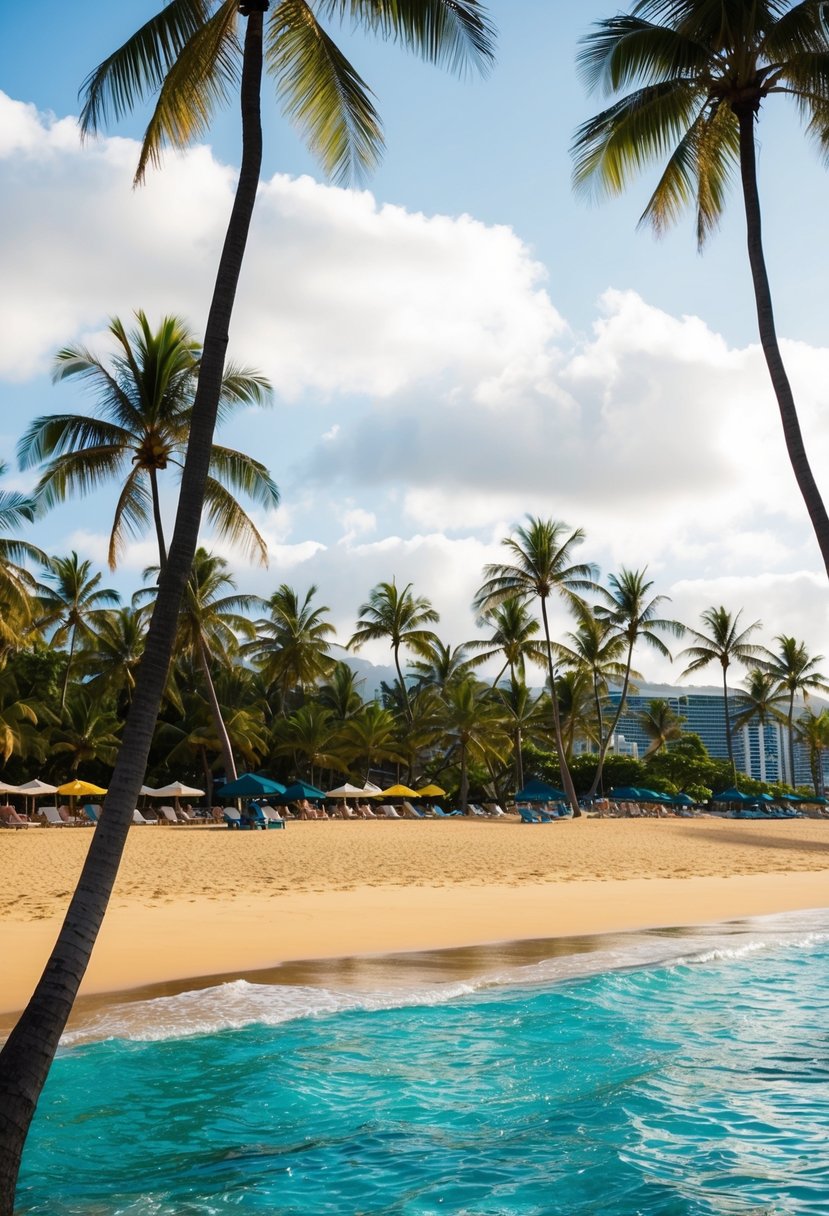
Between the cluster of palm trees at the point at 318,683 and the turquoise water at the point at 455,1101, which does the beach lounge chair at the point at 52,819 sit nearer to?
the cluster of palm trees at the point at 318,683

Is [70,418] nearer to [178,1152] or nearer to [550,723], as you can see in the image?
[178,1152]

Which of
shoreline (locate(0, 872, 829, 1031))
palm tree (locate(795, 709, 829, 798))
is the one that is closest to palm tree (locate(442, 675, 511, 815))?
palm tree (locate(795, 709, 829, 798))

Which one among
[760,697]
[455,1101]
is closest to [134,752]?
[455,1101]

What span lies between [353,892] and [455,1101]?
8.84 m

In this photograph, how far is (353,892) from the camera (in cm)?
1509

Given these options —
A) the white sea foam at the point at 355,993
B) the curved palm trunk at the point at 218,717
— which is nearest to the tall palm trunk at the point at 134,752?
the white sea foam at the point at 355,993

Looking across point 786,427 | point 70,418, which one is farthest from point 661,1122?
point 70,418

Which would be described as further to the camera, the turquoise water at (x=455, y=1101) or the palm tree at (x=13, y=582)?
the palm tree at (x=13, y=582)

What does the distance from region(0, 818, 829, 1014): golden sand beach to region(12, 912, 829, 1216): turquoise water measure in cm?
149

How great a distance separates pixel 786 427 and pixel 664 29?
423 cm

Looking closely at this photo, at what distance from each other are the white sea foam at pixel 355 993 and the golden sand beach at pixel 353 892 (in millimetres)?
715

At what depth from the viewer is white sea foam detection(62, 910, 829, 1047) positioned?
301 inches

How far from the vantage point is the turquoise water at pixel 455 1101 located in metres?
4.93

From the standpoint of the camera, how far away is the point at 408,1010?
8.31 meters
